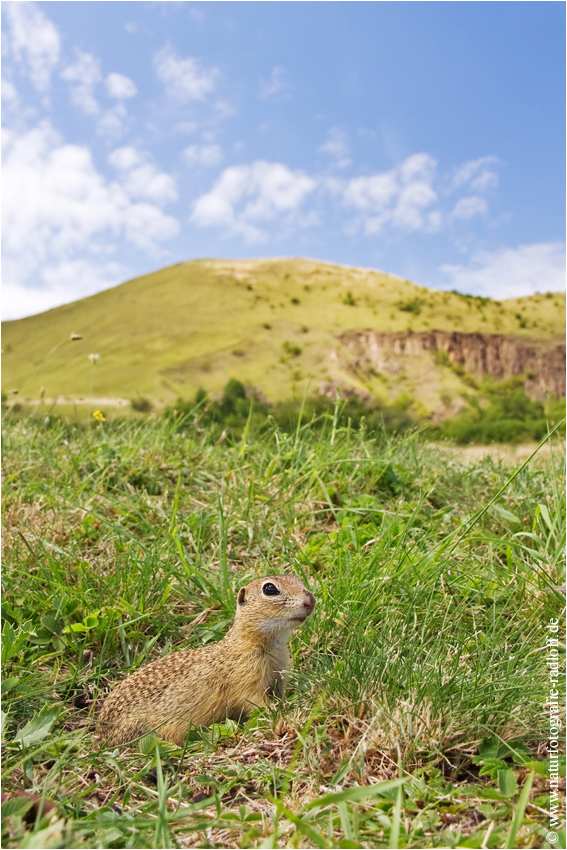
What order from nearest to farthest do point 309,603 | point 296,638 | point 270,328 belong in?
point 309,603, point 296,638, point 270,328

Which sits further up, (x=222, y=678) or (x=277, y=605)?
(x=277, y=605)

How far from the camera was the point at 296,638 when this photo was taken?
3340 millimetres

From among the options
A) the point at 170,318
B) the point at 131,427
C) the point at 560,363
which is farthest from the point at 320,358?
the point at 131,427

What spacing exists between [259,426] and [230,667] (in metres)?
3.99

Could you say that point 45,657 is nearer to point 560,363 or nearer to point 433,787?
point 433,787

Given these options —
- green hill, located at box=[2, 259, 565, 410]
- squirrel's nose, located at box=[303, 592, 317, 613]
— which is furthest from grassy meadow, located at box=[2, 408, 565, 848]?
green hill, located at box=[2, 259, 565, 410]

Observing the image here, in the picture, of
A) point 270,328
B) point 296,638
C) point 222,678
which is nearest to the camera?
point 222,678

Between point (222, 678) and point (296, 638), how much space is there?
49 cm

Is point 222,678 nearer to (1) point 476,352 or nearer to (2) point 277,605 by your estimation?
(2) point 277,605

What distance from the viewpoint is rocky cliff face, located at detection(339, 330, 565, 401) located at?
4925 centimetres

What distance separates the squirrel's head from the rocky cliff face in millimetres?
45194

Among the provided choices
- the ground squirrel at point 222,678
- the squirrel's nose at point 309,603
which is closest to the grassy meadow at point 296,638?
the ground squirrel at point 222,678

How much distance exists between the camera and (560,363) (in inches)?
2060

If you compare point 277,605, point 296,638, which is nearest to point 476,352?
point 296,638
